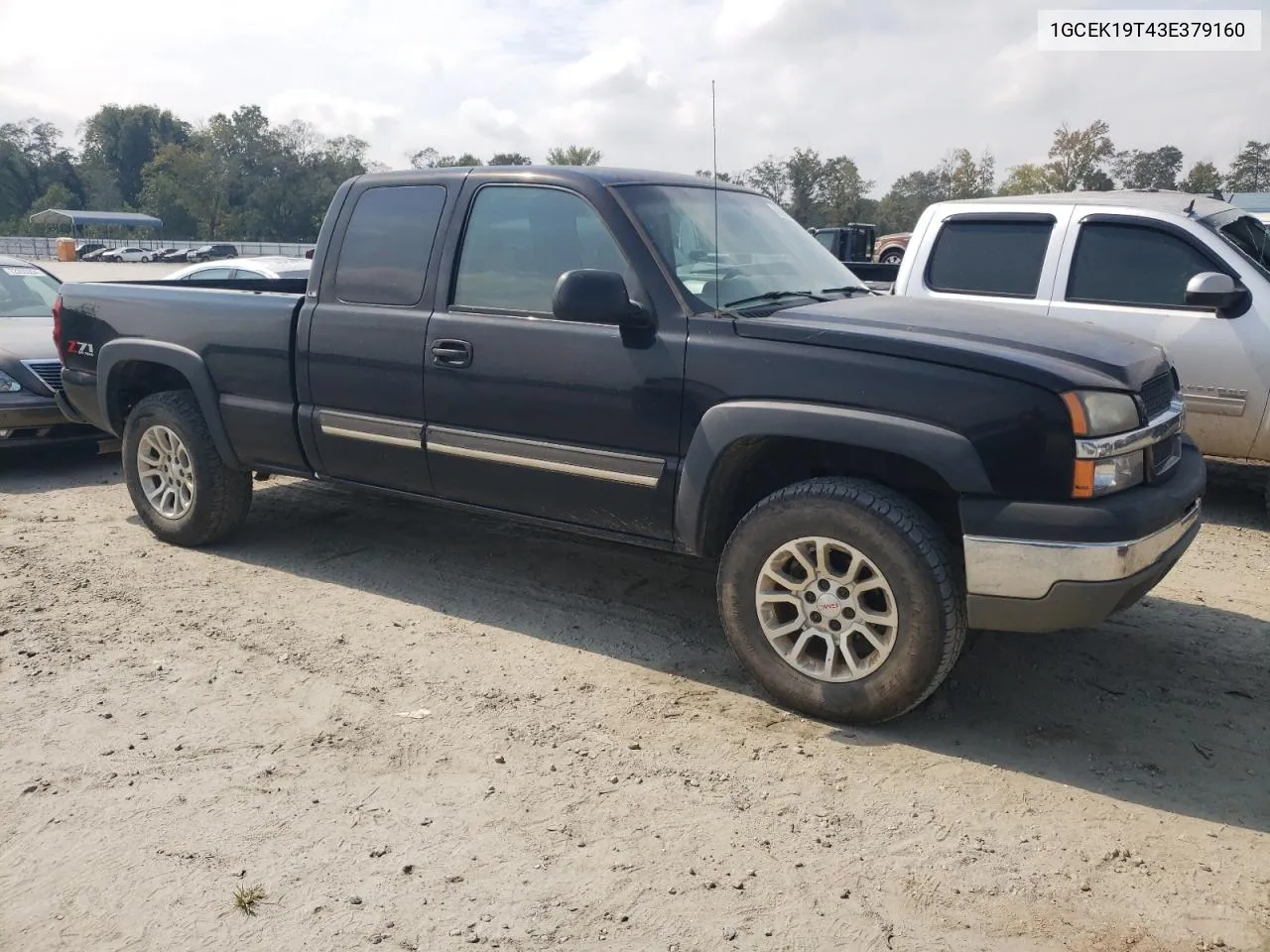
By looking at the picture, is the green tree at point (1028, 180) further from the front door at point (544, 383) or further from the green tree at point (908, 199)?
the front door at point (544, 383)

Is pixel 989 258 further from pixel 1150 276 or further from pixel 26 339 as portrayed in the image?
pixel 26 339

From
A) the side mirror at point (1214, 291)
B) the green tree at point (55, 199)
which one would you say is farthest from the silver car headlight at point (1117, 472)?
the green tree at point (55, 199)

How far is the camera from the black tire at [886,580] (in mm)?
3416

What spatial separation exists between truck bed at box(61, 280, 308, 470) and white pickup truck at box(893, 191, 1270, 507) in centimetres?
375

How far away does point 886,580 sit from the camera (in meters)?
3.47

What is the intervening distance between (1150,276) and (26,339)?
8.00 metres

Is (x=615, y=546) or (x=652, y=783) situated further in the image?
(x=615, y=546)

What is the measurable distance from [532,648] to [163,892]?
1844 mm

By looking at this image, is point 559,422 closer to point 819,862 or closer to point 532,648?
point 532,648

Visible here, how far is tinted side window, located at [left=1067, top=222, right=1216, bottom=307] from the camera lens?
629 cm

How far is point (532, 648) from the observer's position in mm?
4355

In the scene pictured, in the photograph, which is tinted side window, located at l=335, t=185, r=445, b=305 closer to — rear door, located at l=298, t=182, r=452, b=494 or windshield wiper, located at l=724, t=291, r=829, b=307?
rear door, located at l=298, t=182, r=452, b=494

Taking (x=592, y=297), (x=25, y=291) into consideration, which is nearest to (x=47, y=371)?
(x=25, y=291)

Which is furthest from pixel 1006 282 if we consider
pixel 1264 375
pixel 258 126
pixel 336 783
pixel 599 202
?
pixel 258 126
